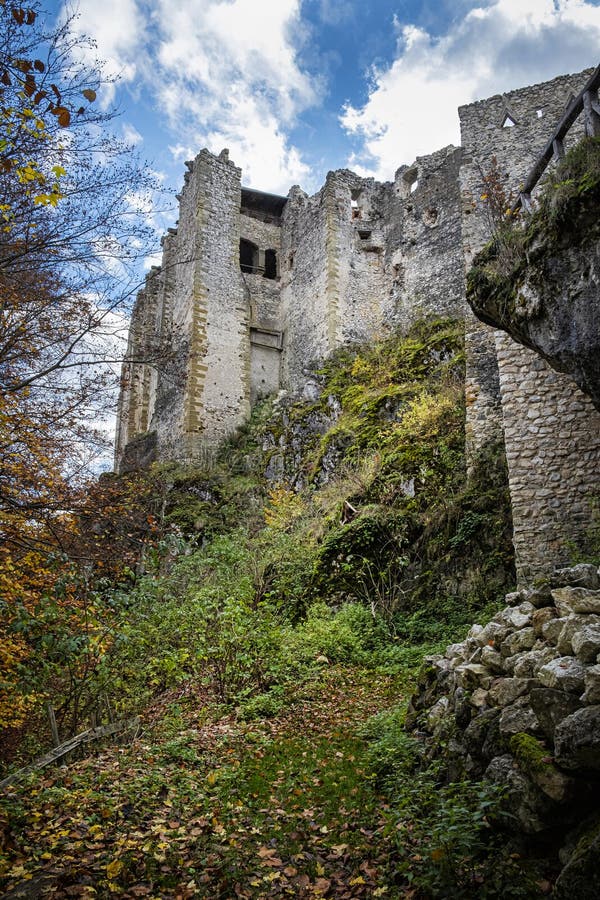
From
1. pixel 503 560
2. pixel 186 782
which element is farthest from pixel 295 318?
pixel 186 782

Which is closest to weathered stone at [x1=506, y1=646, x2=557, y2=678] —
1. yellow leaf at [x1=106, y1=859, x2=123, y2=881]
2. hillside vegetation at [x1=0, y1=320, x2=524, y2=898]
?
hillside vegetation at [x1=0, y1=320, x2=524, y2=898]

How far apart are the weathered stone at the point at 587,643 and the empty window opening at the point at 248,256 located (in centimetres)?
2056

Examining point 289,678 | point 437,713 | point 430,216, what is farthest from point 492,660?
point 430,216

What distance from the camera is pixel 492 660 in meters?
4.73

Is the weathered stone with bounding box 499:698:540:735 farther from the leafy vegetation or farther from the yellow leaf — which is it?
the leafy vegetation

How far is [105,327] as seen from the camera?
577cm

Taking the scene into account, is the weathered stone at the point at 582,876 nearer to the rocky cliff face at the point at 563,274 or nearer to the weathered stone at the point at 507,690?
the weathered stone at the point at 507,690

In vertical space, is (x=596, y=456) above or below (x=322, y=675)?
above

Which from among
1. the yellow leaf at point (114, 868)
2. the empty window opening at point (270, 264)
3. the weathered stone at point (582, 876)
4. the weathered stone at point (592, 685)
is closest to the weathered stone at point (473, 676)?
the weathered stone at point (592, 685)

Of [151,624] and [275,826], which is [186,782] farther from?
[151,624]

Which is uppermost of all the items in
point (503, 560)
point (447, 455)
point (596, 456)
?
point (447, 455)

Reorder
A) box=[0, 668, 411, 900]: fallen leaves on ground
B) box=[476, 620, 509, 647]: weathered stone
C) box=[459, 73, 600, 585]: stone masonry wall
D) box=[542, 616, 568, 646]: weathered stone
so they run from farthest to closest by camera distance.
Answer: box=[459, 73, 600, 585]: stone masonry wall < box=[476, 620, 509, 647]: weathered stone < box=[542, 616, 568, 646]: weathered stone < box=[0, 668, 411, 900]: fallen leaves on ground

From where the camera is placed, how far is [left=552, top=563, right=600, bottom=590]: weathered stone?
17.0 ft

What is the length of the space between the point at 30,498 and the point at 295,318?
54.3ft
